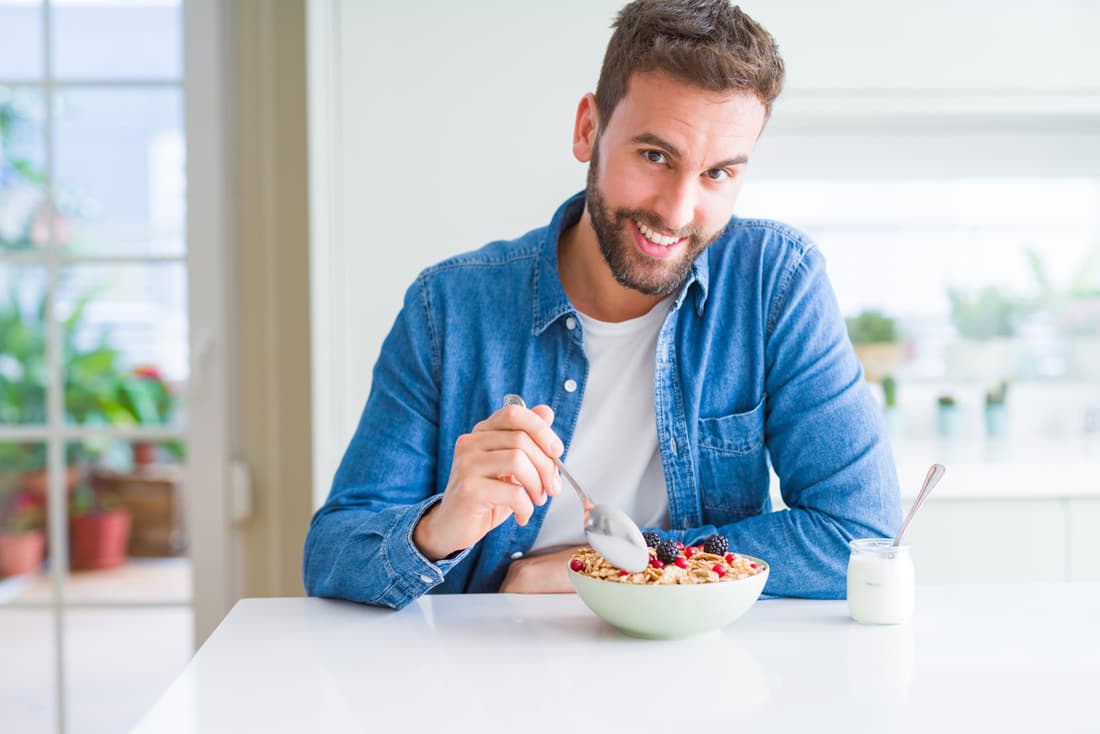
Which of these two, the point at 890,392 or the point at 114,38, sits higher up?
the point at 114,38

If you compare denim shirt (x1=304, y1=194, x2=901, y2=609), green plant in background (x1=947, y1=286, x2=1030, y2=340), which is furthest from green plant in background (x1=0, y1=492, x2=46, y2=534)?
green plant in background (x1=947, y1=286, x2=1030, y2=340)

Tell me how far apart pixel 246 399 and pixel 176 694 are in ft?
5.65

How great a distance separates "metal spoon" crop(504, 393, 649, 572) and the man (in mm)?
216

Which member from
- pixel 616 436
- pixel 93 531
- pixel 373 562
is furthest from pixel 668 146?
pixel 93 531

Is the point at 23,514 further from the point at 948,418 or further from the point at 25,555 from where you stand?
the point at 948,418

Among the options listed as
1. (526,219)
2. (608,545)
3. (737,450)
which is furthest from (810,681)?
(526,219)

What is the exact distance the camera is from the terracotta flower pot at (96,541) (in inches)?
104

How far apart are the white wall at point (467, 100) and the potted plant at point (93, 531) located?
32.4 inches

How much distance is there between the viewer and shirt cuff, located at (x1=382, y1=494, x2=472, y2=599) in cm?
118

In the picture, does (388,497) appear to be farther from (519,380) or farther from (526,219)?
(526,219)

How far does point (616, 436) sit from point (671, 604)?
51 cm

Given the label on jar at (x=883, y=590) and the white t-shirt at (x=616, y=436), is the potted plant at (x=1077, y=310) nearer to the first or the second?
the white t-shirt at (x=616, y=436)

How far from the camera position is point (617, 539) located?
3.56 ft

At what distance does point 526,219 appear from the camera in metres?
2.22
